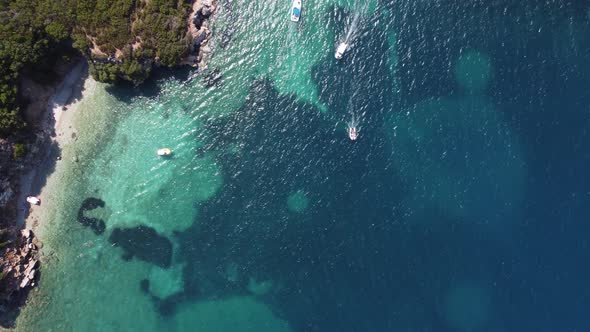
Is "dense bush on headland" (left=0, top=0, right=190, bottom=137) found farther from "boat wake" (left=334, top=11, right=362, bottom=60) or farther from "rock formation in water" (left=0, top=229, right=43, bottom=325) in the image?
"boat wake" (left=334, top=11, right=362, bottom=60)

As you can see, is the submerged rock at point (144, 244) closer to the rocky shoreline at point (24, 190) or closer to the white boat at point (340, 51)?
the rocky shoreline at point (24, 190)

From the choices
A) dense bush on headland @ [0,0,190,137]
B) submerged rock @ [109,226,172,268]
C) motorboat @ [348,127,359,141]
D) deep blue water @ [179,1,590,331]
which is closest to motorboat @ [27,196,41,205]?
dense bush on headland @ [0,0,190,137]

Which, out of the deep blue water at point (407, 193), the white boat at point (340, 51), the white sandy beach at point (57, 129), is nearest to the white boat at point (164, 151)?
the deep blue water at point (407, 193)

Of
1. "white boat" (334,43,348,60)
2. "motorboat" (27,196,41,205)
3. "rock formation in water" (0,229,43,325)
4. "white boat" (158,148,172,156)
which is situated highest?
"white boat" (334,43,348,60)

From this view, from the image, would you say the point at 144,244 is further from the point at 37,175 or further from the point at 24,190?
the point at 24,190

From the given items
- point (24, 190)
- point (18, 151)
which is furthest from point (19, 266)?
point (18, 151)

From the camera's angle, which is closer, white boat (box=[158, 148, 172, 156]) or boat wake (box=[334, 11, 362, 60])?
white boat (box=[158, 148, 172, 156])

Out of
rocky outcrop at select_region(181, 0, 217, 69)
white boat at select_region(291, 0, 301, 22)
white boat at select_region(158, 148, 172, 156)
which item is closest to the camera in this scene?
rocky outcrop at select_region(181, 0, 217, 69)
